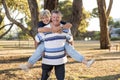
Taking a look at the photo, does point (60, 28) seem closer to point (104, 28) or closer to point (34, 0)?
point (34, 0)

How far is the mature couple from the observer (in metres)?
7.52

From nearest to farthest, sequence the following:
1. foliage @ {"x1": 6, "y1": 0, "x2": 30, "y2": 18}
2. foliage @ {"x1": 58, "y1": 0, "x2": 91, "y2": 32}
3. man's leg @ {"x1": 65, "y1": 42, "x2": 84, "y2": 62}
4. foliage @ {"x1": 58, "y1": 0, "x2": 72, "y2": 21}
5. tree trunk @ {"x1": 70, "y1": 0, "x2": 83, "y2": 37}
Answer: man's leg @ {"x1": 65, "y1": 42, "x2": 84, "y2": 62}, tree trunk @ {"x1": 70, "y1": 0, "x2": 83, "y2": 37}, foliage @ {"x1": 6, "y1": 0, "x2": 30, "y2": 18}, foliage @ {"x1": 58, "y1": 0, "x2": 91, "y2": 32}, foliage @ {"x1": 58, "y1": 0, "x2": 72, "y2": 21}

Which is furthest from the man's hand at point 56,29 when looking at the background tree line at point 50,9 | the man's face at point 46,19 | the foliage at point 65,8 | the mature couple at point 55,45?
the foliage at point 65,8

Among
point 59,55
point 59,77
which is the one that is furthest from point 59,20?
point 59,77

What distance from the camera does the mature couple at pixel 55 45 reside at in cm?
752

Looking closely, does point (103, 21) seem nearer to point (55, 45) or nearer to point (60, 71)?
point (60, 71)

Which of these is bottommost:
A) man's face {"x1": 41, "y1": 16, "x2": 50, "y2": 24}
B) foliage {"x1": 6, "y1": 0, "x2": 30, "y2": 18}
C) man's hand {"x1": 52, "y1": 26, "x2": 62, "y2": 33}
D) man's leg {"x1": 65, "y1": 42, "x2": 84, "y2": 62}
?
man's leg {"x1": 65, "y1": 42, "x2": 84, "y2": 62}

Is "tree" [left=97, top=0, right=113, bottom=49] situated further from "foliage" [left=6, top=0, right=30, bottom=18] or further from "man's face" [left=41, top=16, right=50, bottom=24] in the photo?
"man's face" [left=41, top=16, right=50, bottom=24]

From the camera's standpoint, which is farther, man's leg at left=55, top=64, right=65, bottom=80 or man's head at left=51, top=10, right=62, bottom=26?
man's leg at left=55, top=64, right=65, bottom=80

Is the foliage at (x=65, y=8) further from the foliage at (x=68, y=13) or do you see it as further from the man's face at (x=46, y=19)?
the man's face at (x=46, y=19)

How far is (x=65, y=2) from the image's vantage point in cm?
7688

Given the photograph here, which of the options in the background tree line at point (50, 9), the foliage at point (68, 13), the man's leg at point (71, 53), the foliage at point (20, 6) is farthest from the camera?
the foliage at point (68, 13)

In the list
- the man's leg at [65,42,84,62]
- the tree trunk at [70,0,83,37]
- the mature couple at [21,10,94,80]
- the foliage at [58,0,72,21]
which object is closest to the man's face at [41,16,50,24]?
the mature couple at [21,10,94,80]

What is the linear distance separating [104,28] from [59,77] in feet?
78.2
